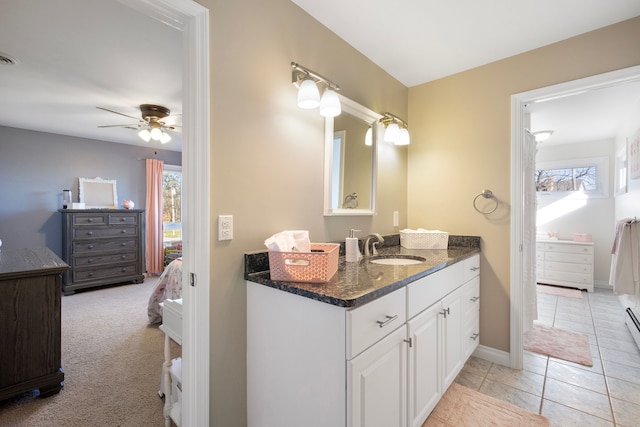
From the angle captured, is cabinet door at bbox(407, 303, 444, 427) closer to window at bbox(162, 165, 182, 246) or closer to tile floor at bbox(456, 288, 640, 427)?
tile floor at bbox(456, 288, 640, 427)

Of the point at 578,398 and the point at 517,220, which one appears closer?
the point at 578,398

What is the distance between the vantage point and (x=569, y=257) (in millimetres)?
4391

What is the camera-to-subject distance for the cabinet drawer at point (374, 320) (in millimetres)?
1011

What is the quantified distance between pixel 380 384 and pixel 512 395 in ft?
4.43

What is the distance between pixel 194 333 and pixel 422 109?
254 centimetres

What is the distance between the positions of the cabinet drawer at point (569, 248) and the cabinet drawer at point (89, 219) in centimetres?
696

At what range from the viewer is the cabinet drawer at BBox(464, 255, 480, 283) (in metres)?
2.07

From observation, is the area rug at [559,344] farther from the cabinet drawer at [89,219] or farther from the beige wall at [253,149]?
the cabinet drawer at [89,219]

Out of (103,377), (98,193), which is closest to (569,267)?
(103,377)

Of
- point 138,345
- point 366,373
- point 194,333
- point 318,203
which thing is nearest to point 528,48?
point 318,203

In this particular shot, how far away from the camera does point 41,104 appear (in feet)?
10.4

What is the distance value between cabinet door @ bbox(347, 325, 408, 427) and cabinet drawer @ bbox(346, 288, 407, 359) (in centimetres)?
3

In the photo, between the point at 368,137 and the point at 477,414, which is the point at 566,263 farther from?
the point at 368,137

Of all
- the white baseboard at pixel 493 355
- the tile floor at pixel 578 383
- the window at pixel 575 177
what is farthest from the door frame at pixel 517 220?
the window at pixel 575 177
